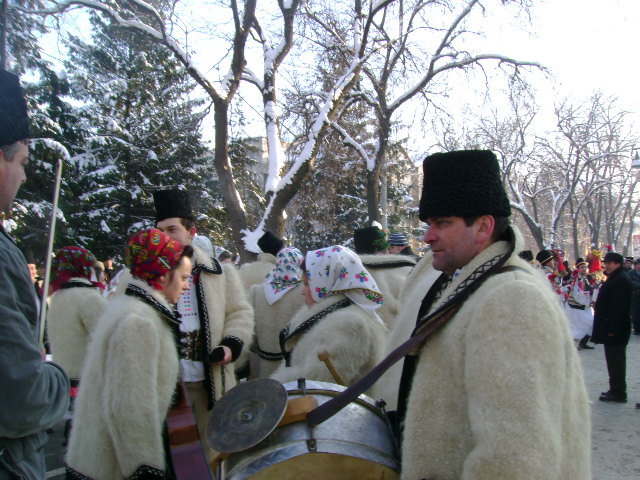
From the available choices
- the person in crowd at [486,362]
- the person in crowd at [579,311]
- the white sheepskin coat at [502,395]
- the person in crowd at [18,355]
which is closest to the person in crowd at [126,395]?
the person in crowd at [18,355]

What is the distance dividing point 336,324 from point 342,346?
163 mm

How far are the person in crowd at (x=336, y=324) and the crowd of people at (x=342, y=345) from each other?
1cm

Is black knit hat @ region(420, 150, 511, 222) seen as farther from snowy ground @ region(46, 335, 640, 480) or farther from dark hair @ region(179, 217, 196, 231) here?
snowy ground @ region(46, 335, 640, 480)

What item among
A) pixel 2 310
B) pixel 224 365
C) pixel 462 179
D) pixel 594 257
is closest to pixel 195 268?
pixel 224 365

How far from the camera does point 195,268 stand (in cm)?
345

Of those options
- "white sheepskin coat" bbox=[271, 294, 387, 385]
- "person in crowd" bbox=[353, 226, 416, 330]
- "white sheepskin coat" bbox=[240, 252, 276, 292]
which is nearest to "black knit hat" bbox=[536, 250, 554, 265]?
"person in crowd" bbox=[353, 226, 416, 330]

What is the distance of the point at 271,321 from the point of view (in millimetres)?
4719

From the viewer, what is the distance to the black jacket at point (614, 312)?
726 cm

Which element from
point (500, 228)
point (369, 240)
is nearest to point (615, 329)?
point (369, 240)

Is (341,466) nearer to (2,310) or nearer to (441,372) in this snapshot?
(441,372)

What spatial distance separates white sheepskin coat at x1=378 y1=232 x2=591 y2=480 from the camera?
4.25 ft

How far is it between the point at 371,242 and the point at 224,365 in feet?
13.9

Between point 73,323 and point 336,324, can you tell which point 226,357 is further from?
point 73,323

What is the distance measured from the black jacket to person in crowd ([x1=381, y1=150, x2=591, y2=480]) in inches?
→ 264
